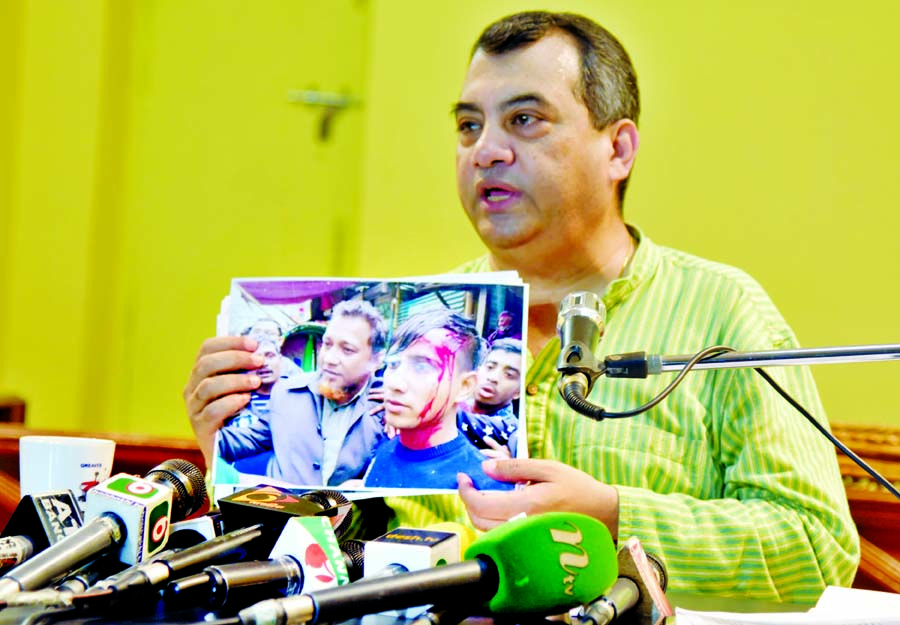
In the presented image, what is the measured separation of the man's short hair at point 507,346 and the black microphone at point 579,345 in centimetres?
32

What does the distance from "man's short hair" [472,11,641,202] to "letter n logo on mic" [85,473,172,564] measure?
1158 mm

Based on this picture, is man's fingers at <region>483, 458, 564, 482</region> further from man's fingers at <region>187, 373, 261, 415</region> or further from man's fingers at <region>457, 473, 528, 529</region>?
man's fingers at <region>187, 373, 261, 415</region>

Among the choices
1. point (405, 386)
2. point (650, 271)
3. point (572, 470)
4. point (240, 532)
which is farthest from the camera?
point (650, 271)

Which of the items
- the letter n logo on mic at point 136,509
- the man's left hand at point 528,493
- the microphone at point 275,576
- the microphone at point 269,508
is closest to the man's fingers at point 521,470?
the man's left hand at point 528,493

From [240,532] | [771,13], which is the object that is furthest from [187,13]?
[240,532]

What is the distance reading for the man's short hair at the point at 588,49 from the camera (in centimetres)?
192

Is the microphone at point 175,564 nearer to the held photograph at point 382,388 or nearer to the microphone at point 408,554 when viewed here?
the microphone at point 408,554

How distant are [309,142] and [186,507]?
2473mm

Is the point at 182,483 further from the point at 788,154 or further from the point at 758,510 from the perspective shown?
the point at 788,154

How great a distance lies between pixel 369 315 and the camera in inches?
60.8

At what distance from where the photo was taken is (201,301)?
364 centimetres

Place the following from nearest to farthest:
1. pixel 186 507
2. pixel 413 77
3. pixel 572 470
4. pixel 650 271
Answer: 1. pixel 186 507
2. pixel 572 470
3. pixel 650 271
4. pixel 413 77

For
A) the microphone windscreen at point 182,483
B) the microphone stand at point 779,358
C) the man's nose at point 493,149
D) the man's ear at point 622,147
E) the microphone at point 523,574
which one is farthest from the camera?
the man's ear at point 622,147

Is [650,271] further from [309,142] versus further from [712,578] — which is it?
[309,142]
